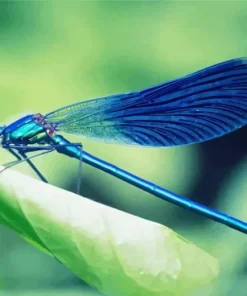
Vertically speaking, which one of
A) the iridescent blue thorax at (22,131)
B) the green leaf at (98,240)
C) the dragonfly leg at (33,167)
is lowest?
the green leaf at (98,240)

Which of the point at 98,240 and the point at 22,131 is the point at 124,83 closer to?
the point at 22,131

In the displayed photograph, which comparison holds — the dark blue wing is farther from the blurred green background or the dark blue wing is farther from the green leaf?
the green leaf

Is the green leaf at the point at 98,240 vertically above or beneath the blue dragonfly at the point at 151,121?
beneath

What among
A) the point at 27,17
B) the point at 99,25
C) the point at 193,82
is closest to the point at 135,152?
the point at 193,82

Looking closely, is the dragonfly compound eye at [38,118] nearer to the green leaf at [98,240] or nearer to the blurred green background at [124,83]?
the blurred green background at [124,83]

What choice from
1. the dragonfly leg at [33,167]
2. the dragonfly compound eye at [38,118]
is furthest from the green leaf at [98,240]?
the dragonfly compound eye at [38,118]

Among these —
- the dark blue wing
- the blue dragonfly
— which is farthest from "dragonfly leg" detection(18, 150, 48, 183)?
the dark blue wing

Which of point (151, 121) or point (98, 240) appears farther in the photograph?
point (151, 121)

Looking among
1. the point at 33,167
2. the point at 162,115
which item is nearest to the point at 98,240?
the point at 33,167
